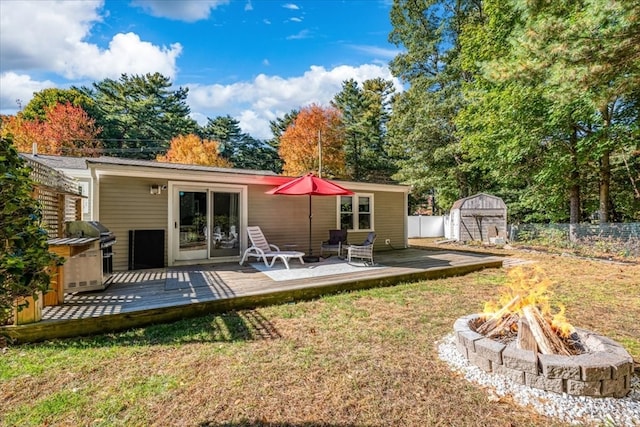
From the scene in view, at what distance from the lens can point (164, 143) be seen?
78.6 ft

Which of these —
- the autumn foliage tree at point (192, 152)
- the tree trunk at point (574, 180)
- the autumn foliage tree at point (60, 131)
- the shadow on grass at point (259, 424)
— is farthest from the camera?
the autumn foliage tree at point (192, 152)

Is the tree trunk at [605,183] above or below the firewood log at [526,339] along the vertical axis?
above

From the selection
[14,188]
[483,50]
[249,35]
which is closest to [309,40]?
[249,35]

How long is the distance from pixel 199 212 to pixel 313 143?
15091 millimetres

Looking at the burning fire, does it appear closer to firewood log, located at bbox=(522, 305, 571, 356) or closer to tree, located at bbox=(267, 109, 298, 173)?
firewood log, located at bbox=(522, 305, 571, 356)

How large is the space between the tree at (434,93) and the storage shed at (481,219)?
4.16m

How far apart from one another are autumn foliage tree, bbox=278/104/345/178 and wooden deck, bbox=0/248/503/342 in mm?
14732

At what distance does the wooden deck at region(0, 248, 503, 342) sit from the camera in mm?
3510

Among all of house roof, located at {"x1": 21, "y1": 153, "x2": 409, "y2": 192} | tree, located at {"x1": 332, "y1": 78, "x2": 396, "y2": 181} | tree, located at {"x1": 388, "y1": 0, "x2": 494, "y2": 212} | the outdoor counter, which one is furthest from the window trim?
tree, located at {"x1": 332, "y1": 78, "x2": 396, "y2": 181}

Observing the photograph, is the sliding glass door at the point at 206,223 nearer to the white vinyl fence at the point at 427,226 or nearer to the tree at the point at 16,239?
the tree at the point at 16,239

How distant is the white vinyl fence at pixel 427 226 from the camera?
1772cm

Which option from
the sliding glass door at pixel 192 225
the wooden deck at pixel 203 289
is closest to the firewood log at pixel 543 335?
the wooden deck at pixel 203 289

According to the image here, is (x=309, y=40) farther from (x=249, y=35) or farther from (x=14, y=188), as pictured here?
(x=14, y=188)

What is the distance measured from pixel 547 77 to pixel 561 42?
→ 0.81 metres
